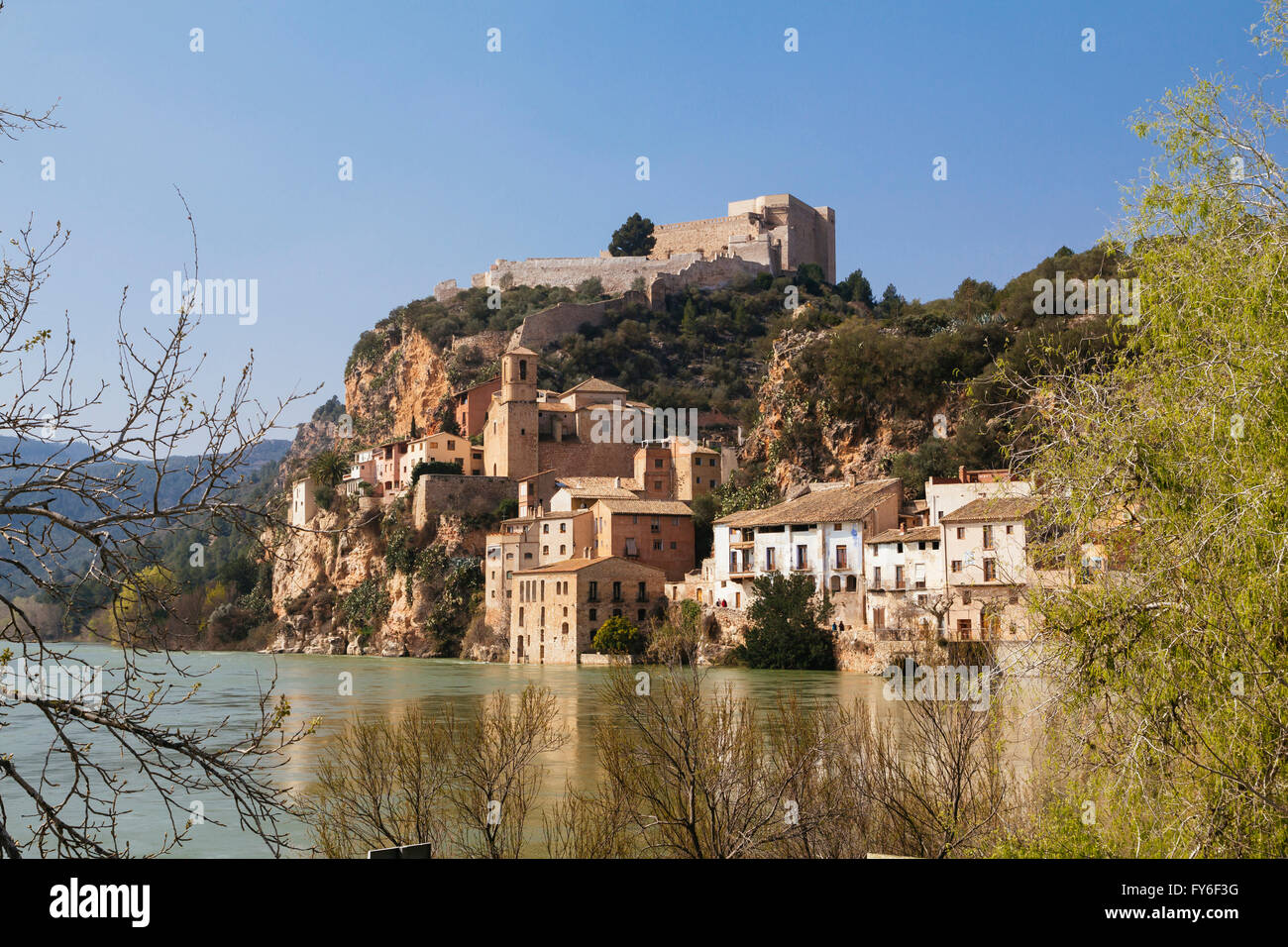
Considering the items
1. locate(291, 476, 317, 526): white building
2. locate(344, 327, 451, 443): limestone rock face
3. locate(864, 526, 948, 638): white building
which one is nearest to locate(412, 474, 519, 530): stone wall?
locate(291, 476, 317, 526): white building

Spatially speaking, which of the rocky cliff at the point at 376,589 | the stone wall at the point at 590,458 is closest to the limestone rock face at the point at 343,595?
the rocky cliff at the point at 376,589

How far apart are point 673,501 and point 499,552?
383 inches

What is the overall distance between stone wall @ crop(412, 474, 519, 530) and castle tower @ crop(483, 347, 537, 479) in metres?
1.71

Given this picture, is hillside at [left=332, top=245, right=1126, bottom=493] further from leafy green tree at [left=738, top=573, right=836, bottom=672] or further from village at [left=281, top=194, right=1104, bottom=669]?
leafy green tree at [left=738, top=573, right=836, bottom=672]

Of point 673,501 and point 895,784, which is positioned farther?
point 673,501

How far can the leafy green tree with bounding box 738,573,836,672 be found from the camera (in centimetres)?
4725

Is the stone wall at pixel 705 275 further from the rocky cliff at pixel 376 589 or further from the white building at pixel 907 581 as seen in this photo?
the white building at pixel 907 581

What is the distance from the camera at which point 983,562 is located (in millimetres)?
41125

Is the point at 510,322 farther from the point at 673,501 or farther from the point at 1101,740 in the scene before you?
the point at 1101,740

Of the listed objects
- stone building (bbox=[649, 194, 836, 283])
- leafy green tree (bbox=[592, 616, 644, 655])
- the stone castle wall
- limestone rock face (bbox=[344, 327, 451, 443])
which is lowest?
leafy green tree (bbox=[592, 616, 644, 655])

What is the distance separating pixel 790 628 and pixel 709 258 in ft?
216

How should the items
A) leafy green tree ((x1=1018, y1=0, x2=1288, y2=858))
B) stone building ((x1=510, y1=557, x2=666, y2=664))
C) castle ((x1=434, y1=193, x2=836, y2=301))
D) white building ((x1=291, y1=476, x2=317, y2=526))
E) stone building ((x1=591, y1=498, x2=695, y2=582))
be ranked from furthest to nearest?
1. castle ((x1=434, y1=193, x2=836, y2=301))
2. white building ((x1=291, y1=476, x2=317, y2=526))
3. stone building ((x1=591, y1=498, x2=695, y2=582))
4. stone building ((x1=510, y1=557, x2=666, y2=664))
5. leafy green tree ((x1=1018, y1=0, x2=1288, y2=858))

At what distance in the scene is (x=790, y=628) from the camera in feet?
156
